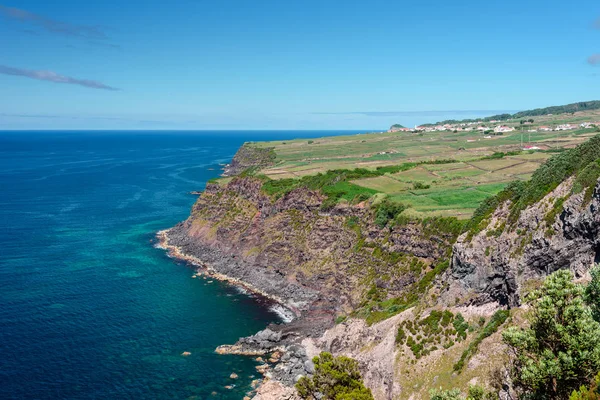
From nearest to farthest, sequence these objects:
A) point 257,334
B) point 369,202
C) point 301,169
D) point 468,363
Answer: point 468,363
point 257,334
point 369,202
point 301,169

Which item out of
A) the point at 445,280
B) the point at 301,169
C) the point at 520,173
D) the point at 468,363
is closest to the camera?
the point at 468,363

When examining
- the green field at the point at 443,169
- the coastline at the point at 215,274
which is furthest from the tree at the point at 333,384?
the green field at the point at 443,169

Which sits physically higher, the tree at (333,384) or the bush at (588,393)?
the bush at (588,393)

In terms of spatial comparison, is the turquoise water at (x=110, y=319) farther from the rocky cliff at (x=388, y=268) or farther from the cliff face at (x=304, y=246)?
the cliff face at (x=304, y=246)

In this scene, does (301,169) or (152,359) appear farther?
(301,169)

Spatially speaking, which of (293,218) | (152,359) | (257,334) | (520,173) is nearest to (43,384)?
(152,359)

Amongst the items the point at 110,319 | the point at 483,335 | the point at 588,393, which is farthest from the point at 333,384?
the point at 110,319

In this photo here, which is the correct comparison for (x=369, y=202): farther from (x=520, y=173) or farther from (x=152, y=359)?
(x=152, y=359)
